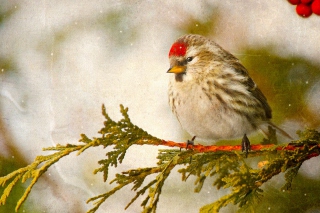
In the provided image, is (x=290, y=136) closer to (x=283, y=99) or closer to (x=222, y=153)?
(x=283, y=99)

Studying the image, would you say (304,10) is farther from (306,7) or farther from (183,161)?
(183,161)

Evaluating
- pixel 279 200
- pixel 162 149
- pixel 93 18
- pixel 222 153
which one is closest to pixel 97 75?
pixel 93 18

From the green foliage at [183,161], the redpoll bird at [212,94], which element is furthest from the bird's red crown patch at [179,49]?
the green foliage at [183,161]

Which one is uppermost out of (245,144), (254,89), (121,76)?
(121,76)

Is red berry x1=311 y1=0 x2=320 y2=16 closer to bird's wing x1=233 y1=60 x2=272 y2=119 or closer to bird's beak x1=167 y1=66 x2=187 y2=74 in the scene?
bird's wing x1=233 y1=60 x2=272 y2=119

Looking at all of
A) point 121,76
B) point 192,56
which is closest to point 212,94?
point 192,56

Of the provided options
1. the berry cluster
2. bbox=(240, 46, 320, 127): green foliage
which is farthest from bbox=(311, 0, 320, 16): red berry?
bbox=(240, 46, 320, 127): green foliage
